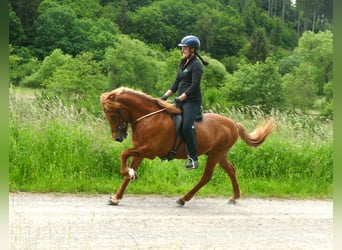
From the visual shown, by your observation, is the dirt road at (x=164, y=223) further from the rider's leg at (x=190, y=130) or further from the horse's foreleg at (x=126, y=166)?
the rider's leg at (x=190, y=130)

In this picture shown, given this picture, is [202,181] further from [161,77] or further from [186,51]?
[161,77]

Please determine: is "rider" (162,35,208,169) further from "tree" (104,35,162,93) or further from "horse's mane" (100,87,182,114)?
"tree" (104,35,162,93)

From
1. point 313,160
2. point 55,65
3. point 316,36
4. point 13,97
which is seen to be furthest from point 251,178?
point 316,36

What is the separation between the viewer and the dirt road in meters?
5.60

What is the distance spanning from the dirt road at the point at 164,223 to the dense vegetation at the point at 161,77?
29.5 inches

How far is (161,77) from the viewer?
52.1 metres

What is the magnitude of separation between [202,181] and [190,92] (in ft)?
5.04

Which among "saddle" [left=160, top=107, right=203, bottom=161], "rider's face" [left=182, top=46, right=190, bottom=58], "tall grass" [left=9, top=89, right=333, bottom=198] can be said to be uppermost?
"rider's face" [left=182, top=46, right=190, bottom=58]

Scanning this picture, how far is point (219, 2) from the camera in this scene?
77.5 metres

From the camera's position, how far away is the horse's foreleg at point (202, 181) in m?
7.89

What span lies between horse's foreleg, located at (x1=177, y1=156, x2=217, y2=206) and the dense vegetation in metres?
0.88

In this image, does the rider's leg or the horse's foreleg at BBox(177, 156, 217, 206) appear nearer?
the rider's leg

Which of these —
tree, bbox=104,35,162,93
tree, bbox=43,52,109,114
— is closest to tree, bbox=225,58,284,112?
tree, bbox=104,35,162,93

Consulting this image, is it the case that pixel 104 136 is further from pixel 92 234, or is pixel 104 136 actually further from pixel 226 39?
pixel 226 39
